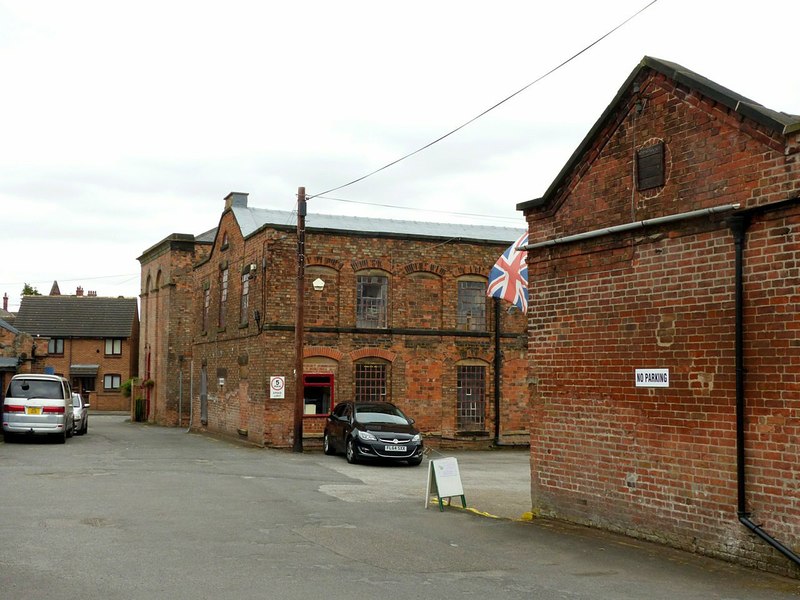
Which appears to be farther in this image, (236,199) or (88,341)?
(88,341)

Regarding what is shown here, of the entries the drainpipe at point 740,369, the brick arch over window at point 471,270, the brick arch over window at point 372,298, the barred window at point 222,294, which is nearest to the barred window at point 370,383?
the brick arch over window at point 372,298

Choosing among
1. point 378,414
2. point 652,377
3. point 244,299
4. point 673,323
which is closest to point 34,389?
point 244,299

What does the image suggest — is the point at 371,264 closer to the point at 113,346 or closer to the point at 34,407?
the point at 34,407

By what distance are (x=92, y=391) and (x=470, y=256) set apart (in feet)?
137

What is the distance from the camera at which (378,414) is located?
959 inches

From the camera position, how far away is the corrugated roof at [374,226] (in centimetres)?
3152

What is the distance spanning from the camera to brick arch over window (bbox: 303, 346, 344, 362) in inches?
1136

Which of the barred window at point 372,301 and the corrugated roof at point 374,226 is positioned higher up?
the corrugated roof at point 374,226

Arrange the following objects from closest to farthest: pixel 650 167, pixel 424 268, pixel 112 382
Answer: pixel 650 167, pixel 424 268, pixel 112 382

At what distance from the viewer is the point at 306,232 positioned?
95.2 ft

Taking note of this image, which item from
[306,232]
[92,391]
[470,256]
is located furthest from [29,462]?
[92,391]

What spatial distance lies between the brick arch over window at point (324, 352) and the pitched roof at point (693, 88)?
1626cm

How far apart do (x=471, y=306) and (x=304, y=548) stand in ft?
69.8

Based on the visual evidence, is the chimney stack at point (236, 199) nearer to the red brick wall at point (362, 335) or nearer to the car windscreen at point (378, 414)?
the red brick wall at point (362, 335)
